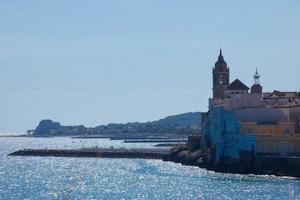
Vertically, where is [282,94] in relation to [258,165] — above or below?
above

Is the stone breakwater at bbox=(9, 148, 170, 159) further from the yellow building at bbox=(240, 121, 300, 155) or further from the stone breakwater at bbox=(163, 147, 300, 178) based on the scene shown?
the yellow building at bbox=(240, 121, 300, 155)

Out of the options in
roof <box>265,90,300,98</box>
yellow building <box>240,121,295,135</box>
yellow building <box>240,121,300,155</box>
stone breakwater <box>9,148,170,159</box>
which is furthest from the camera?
stone breakwater <box>9,148,170,159</box>

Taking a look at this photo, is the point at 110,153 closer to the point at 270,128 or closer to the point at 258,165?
the point at 270,128

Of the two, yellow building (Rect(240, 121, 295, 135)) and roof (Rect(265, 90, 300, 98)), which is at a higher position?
roof (Rect(265, 90, 300, 98))

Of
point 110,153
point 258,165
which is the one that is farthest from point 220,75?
point 258,165

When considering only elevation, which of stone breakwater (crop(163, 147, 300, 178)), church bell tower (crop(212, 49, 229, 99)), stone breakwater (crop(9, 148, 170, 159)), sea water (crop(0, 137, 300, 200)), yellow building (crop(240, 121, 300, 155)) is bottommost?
sea water (crop(0, 137, 300, 200))

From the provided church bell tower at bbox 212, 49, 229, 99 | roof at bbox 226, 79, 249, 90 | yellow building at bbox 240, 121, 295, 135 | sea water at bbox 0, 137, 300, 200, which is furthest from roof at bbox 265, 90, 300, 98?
yellow building at bbox 240, 121, 295, 135

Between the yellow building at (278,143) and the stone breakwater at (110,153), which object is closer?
the yellow building at (278,143)

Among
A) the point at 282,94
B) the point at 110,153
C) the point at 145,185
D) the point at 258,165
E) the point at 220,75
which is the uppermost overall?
the point at 220,75

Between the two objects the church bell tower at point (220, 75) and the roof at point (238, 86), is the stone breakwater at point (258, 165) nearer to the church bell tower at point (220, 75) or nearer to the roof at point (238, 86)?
the roof at point (238, 86)

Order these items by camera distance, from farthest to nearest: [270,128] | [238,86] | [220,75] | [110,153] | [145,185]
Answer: [110,153]
[220,75]
[238,86]
[270,128]
[145,185]

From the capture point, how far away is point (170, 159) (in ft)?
342

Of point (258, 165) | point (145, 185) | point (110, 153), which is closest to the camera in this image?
point (145, 185)

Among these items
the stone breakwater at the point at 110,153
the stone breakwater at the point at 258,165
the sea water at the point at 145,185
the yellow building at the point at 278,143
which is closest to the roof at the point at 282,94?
the stone breakwater at the point at 258,165
